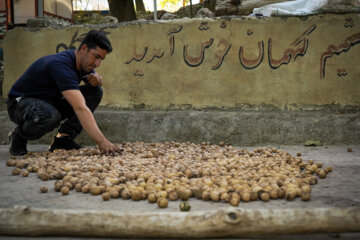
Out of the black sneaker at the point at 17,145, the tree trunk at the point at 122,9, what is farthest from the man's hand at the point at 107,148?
the tree trunk at the point at 122,9

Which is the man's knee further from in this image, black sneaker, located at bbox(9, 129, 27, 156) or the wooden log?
the wooden log

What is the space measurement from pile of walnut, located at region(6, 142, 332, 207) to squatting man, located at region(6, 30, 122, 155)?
0.21m

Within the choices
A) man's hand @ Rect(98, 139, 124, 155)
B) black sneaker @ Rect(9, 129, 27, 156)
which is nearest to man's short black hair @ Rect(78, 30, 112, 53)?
man's hand @ Rect(98, 139, 124, 155)

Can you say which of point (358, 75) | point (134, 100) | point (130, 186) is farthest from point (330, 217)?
point (134, 100)

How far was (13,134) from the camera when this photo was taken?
10.4 ft

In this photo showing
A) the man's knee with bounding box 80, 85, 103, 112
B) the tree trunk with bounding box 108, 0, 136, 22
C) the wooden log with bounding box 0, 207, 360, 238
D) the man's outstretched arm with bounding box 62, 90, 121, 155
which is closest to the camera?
the wooden log with bounding box 0, 207, 360, 238

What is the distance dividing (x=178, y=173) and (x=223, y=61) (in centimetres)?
194

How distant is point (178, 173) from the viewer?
234 centimetres

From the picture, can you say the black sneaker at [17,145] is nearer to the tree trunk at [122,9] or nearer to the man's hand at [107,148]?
the man's hand at [107,148]

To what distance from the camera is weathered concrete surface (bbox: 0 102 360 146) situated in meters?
3.63

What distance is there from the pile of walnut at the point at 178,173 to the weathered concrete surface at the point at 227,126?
513mm

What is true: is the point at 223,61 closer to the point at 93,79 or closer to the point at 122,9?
the point at 93,79

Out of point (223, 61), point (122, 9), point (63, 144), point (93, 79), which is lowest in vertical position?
point (63, 144)

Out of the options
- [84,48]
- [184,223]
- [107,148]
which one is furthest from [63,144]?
[184,223]
